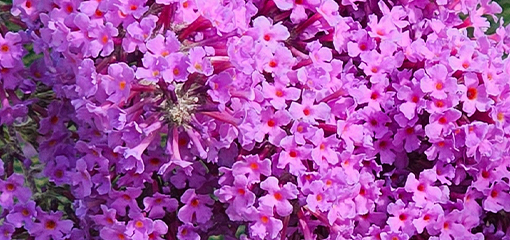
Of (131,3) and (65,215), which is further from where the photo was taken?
(65,215)

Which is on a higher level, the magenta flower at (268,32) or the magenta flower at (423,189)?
the magenta flower at (268,32)

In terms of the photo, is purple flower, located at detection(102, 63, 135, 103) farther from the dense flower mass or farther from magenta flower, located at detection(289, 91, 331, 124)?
magenta flower, located at detection(289, 91, 331, 124)

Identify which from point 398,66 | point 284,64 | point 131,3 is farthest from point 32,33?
point 398,66

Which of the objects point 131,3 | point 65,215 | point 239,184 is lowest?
point 65,215

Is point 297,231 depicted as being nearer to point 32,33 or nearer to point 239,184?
point 239,184

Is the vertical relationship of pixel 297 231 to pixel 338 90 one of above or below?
below

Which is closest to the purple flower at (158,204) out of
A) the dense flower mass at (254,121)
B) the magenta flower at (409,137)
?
the dense flower mass at (254,121)

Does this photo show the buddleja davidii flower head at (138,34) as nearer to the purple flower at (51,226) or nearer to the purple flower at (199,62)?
the purple flower at (199,62)

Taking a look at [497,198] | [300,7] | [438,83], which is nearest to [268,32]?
[300,7]

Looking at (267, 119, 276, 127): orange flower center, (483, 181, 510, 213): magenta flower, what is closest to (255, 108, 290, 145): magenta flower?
(267, 119, 276, 127): orange flower center
